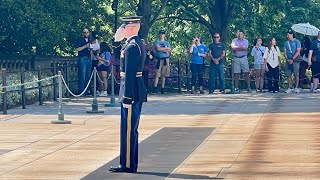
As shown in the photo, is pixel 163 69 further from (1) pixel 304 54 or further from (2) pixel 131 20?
(2) pixel 131 20

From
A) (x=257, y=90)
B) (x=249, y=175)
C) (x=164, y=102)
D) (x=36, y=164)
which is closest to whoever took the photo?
(x=249, y=175)

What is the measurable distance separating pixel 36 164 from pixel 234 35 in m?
31.7

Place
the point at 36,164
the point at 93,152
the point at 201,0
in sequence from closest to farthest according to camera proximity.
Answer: the point at 36,164 < the point at 93,152 < the point at 201,0

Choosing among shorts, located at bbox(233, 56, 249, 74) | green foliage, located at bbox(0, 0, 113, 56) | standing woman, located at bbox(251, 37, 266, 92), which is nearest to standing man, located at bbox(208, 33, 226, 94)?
shorts, located at bbox(233, 56, 249, 74)

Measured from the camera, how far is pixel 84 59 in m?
31.6

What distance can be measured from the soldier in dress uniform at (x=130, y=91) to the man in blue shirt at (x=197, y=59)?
18.3 m

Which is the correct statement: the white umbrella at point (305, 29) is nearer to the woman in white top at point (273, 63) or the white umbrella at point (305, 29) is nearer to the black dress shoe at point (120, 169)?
the woman in white top at point (273, 63)

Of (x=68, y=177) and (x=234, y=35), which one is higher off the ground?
(x=234, y=35)

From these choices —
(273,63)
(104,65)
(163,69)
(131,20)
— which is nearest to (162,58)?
(163,69)

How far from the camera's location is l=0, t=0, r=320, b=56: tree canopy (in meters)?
33.8

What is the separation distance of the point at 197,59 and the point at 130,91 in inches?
745

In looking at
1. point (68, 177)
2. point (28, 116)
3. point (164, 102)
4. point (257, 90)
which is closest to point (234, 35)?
point (257, 90)

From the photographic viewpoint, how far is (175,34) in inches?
1950

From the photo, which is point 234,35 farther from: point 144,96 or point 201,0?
point 144,96
